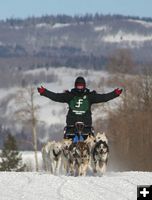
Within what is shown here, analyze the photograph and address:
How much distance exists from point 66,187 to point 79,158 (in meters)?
3.01

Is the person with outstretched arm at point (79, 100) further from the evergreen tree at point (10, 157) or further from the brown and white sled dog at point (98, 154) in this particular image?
the evergreen tree at point (10, 157)

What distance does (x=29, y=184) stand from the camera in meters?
12.3

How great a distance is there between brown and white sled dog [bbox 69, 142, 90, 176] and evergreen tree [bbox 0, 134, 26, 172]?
123ft

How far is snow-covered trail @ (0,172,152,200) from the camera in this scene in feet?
36.6

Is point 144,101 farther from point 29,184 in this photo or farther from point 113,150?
point 29,184

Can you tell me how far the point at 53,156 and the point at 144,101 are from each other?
1211 inches

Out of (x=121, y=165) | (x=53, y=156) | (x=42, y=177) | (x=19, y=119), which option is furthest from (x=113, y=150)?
(x=42, y=177)

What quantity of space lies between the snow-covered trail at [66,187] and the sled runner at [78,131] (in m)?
1.86

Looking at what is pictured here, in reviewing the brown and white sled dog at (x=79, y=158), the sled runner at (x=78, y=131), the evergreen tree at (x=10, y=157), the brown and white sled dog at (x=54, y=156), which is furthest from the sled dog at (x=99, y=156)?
the evergreen tree at (x=10, y=157)

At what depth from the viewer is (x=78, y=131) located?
50.0ft

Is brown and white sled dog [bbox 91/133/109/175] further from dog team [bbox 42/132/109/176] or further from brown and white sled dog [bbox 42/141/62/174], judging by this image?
brown and white sled dog [bbox 42/141/62/174]

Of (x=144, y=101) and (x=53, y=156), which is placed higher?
(x=144, y=101)

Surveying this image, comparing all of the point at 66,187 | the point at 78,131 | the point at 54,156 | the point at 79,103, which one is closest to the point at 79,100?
the point at 79,103

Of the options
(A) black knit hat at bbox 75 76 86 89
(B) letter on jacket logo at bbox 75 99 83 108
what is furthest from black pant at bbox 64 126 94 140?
(A) black knit hat at bbox 75 76 86 89
